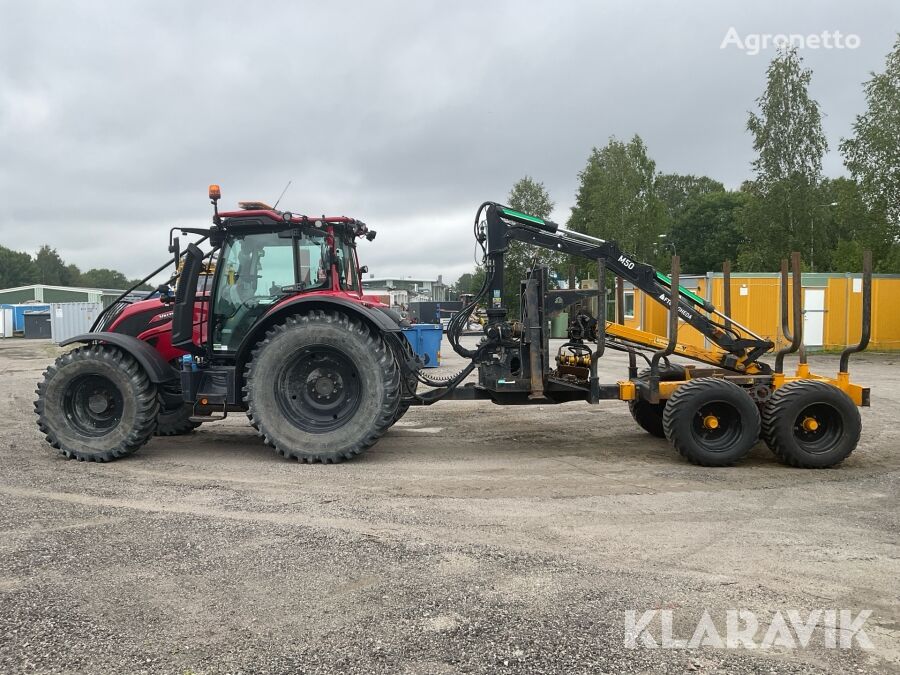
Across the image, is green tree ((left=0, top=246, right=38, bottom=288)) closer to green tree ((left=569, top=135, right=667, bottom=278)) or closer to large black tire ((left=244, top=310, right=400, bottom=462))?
green tree ((left=569, top=135, right=667, bottom=278))

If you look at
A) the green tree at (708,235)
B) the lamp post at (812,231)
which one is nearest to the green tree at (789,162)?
the lamp post at (812,231)

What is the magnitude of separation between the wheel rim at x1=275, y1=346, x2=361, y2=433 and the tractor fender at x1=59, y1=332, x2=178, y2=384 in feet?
4.36

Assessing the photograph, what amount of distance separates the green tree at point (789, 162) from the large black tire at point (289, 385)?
24156mm

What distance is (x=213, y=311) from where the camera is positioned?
712 cm

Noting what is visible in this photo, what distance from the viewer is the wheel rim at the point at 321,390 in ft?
22.6

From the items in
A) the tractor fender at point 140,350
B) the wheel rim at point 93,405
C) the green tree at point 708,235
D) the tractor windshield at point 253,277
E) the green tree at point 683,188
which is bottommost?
the wheel rim at point 93,405

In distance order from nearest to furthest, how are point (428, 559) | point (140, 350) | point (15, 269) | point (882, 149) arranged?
point (428, 559) → point (140, 350) → point (882, 149) → point (15, 269)

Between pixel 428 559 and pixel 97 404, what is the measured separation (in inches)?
183

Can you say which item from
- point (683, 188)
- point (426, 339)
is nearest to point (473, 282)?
point (426, 339)

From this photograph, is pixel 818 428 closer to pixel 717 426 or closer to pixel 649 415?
pixel 717 426

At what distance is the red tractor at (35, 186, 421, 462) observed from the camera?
6723 mm

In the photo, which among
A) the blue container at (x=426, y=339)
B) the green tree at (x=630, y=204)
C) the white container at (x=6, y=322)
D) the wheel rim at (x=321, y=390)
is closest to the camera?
the wheel rim at (x=321, y=390)

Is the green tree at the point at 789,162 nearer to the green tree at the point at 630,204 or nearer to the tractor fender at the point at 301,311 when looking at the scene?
the green tree at the point at 630,204

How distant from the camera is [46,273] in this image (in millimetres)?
103438
